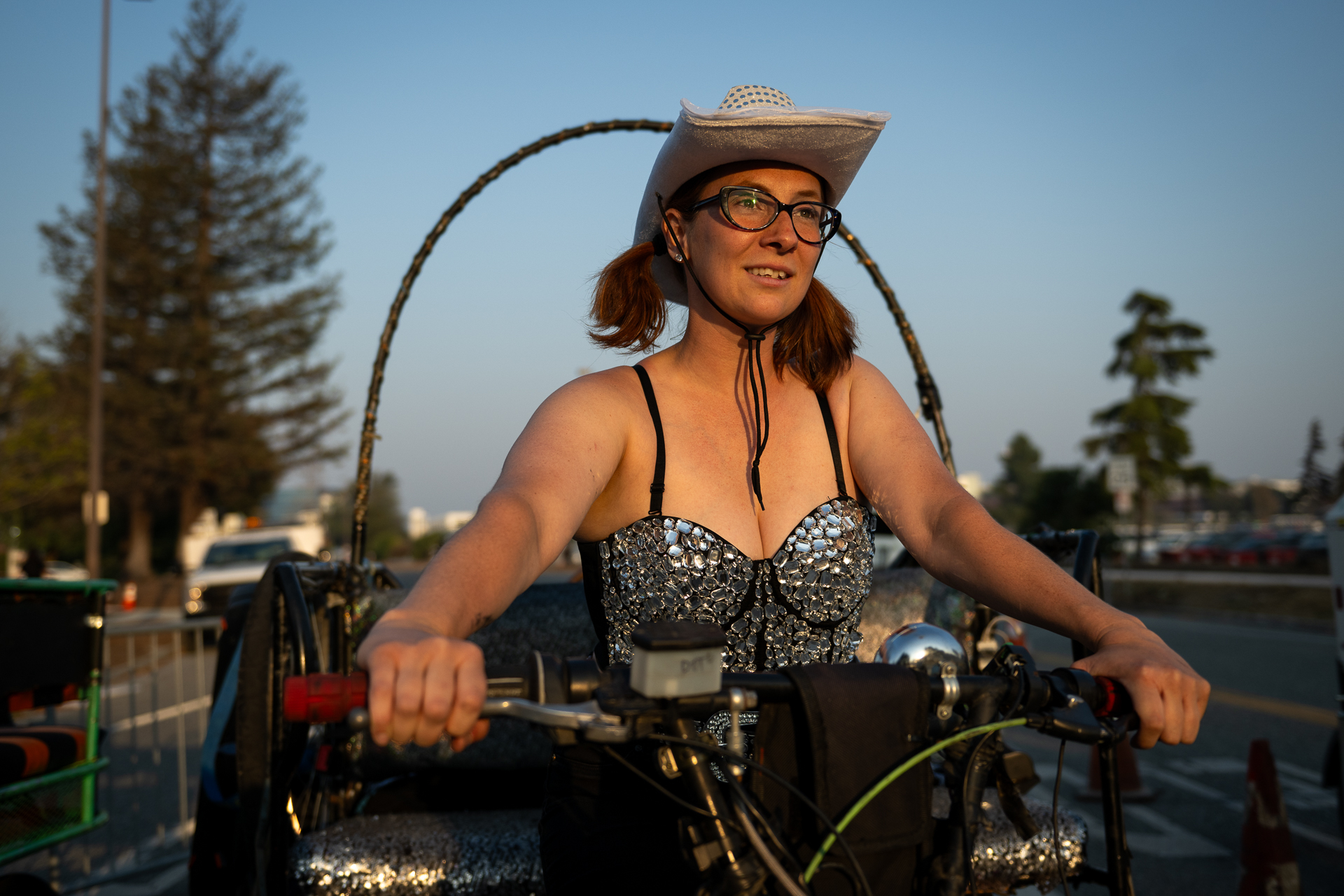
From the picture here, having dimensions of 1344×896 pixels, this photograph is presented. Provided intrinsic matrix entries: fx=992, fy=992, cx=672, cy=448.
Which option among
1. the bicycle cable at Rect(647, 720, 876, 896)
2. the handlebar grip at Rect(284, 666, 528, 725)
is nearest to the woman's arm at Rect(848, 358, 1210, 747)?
the bicycle cable at Rect(647, 720, 876, 896)

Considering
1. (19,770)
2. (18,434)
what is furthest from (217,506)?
(19,770)

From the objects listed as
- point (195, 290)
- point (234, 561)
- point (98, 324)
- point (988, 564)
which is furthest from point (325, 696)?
point (195, 290)

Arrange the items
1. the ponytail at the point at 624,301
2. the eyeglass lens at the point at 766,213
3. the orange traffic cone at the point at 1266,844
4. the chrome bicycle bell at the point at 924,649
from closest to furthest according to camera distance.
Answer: the chrome bicycle bell at the point at 924,649 → the eyeglass lens at the point at 766,213 → the ponytail at the point at 624,301 → the orange traffic cone at the point at 1266,844

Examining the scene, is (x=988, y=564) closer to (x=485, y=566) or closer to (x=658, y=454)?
(x=658, y=454)

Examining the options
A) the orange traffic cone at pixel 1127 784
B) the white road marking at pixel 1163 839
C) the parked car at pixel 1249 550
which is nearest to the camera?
the white road marking at pixel 1163 839

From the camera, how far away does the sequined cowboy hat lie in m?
2.04

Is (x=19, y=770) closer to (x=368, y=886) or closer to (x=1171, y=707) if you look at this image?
(x=368, y=886)

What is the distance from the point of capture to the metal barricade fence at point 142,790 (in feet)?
16.1

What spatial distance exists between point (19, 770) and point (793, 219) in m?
2.90

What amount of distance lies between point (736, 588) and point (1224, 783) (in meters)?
5.74

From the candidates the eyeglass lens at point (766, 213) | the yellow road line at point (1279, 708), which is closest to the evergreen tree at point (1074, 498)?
the yellow road line at point (1279, 708)

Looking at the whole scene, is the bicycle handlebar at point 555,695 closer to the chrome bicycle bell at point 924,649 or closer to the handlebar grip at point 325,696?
the handlebar grip at point 325,696

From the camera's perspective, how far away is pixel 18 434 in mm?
19453

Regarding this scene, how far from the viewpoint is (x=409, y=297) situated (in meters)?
3.37
